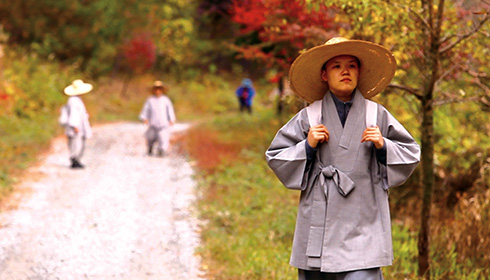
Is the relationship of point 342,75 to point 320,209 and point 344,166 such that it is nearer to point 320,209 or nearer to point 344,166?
point 344,166

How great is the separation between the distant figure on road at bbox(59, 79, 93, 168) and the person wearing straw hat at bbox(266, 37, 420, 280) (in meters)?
8.56

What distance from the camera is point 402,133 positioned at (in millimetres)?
3885

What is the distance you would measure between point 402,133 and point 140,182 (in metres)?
7.54

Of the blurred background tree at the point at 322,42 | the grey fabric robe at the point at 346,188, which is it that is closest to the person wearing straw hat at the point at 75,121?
the blurred background tree at the point at 322,42

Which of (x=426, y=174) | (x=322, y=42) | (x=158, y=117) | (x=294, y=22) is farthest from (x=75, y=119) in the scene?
(x=426, y=174)

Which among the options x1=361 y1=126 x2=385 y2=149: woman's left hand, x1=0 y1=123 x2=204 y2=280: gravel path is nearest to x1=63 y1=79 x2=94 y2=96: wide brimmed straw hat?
x1=0 y1=123 x2=204 y2=280: gravel path

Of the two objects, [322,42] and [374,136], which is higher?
[322,42]

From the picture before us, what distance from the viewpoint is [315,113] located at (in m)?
3.93

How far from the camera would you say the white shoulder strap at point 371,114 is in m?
3.80

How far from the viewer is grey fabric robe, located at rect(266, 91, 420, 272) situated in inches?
147

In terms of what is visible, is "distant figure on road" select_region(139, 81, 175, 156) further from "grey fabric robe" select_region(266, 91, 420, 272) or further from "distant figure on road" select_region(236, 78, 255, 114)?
"grey fabric robe" select_region(266, 91, 420, 272)

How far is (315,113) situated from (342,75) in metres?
0.28

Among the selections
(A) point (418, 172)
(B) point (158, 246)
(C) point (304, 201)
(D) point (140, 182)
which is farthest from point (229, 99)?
(C) point (304, 201)

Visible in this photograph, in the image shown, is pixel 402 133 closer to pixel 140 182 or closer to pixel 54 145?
pixel 140 182
